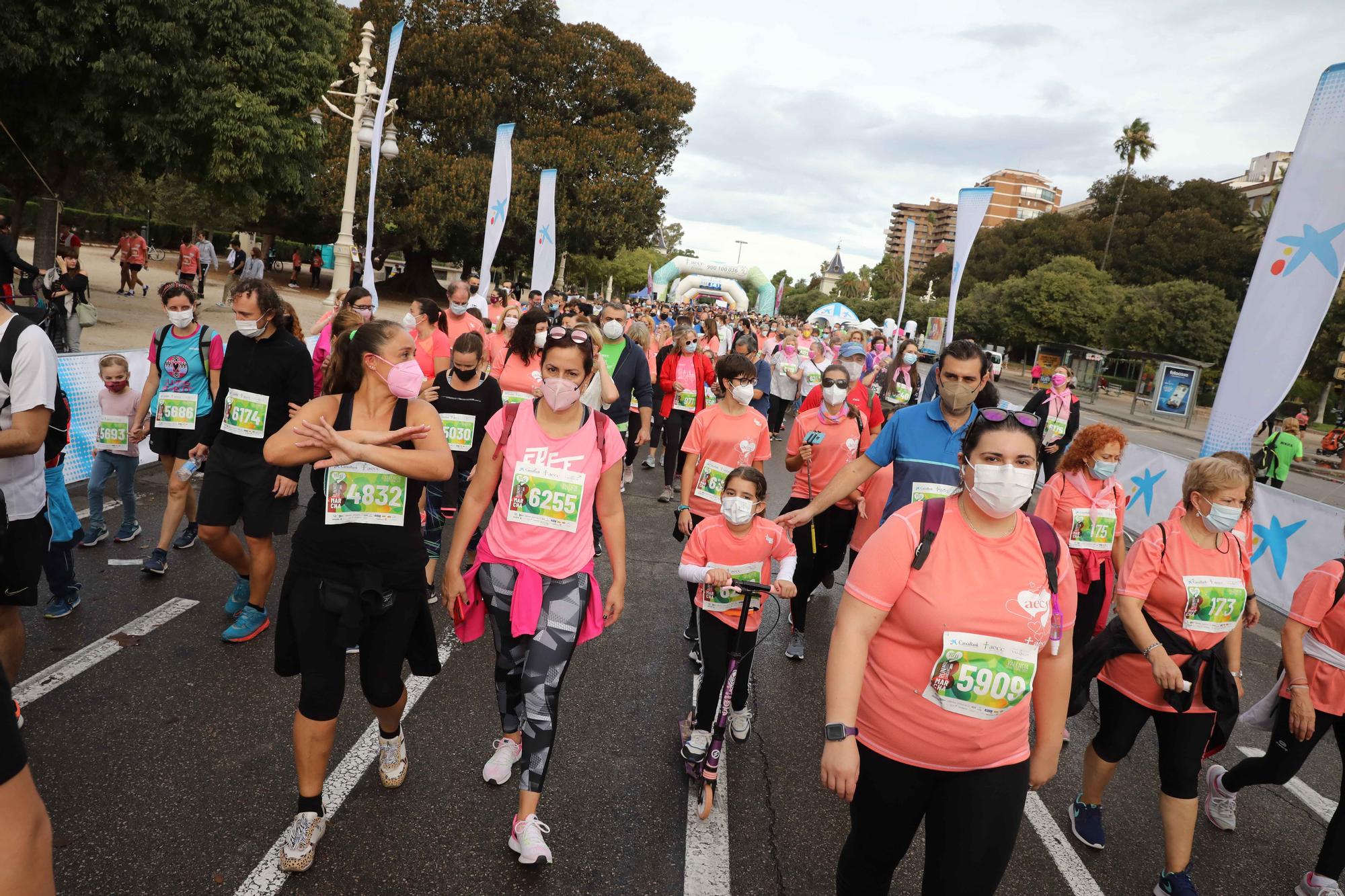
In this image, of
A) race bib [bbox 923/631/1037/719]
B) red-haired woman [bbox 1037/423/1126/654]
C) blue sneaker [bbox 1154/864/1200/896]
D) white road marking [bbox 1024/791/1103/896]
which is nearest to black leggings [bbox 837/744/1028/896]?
race bib [bbox 923/631/1037/719]

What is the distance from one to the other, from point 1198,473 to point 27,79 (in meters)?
20.2

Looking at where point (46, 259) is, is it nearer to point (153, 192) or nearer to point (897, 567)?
point (897, 567)

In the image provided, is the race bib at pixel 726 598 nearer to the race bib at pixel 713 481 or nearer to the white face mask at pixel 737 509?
the white face mask at pixel 737 509

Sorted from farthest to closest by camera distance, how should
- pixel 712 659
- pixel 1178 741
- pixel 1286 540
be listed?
pixel 1286 540 → pixel 712 659 → pixel 1178 741

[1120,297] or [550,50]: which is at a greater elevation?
[550,50]

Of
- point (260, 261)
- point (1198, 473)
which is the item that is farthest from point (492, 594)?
point (260, 261)

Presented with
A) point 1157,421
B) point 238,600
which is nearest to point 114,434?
point 238,600

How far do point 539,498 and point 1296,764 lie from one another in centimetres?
356

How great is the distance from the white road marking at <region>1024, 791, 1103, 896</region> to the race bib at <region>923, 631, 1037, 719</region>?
1.23 m

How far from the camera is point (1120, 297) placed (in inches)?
2063

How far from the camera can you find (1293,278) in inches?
233

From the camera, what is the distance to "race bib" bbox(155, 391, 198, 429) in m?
5.48

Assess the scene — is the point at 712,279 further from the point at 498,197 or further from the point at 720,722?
the point at 720,722

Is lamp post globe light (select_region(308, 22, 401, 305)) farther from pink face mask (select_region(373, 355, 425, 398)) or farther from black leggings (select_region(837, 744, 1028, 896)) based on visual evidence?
black leggings (select_region(837, 744, 1028, 896))
